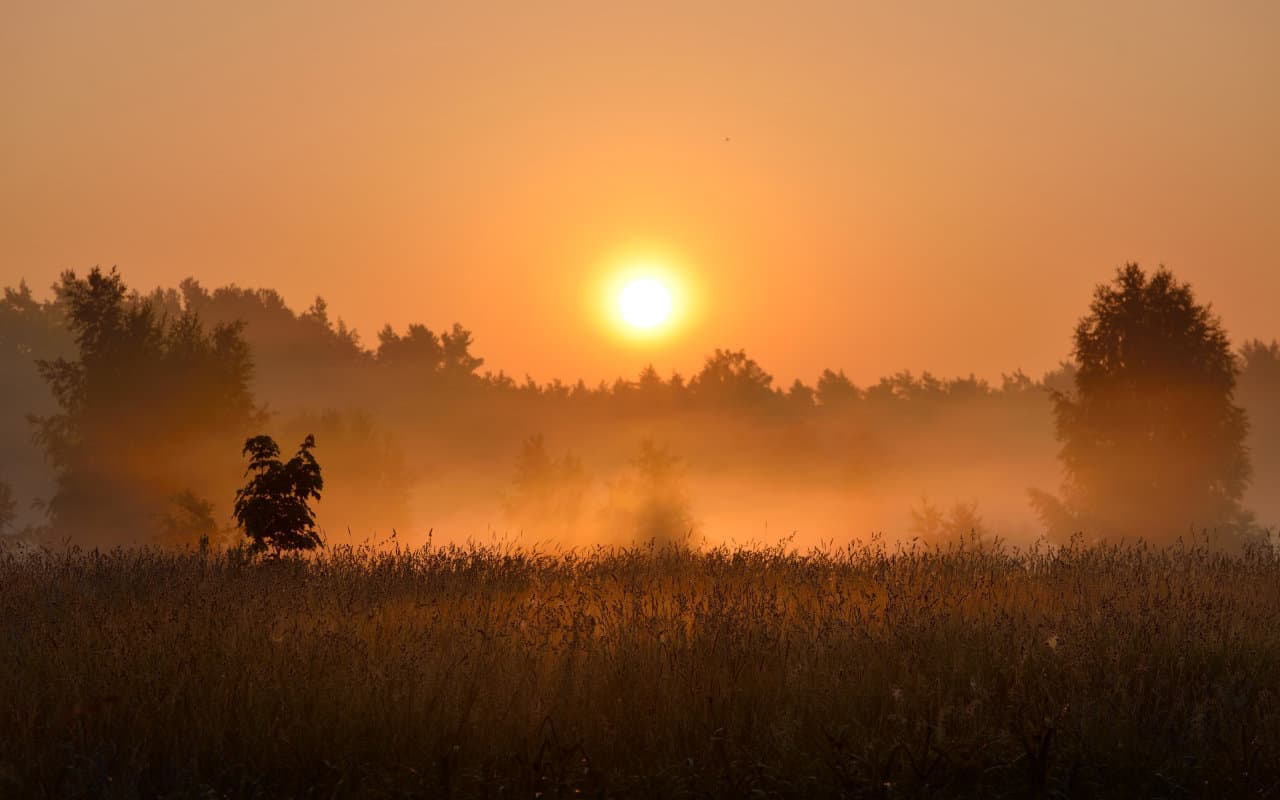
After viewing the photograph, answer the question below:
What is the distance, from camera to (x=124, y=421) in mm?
45594

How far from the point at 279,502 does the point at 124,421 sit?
34815 millimetres

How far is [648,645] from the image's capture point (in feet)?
28.2

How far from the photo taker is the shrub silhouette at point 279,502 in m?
14.6

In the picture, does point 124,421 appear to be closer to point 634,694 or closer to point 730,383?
point 634,694

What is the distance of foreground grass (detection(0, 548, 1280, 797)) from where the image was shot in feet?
21.6

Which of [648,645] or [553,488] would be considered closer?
[648,645]

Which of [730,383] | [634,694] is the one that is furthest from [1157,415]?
[730,383]

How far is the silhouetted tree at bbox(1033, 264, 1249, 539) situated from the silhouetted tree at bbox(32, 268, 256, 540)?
36.1m

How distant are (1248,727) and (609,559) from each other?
808 cm

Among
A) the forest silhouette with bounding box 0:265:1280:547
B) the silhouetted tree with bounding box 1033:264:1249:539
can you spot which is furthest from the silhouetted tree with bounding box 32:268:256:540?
the silhouetted tree with bounding box 1033:264:1249:539

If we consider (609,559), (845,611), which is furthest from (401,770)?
(609,559)

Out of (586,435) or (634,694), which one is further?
(586,435)

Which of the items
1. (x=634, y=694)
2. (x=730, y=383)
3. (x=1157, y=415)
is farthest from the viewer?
(x=730, y=383)

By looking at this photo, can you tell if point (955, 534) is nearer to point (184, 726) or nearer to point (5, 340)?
point (184, 726)
